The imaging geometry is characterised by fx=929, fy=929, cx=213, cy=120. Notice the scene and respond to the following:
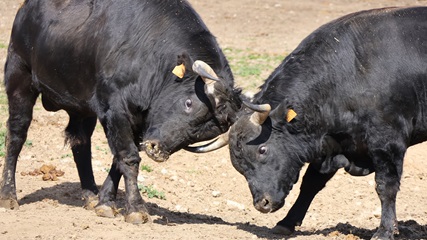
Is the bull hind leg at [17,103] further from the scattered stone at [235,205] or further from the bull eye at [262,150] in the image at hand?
the bull eye at [262,150]

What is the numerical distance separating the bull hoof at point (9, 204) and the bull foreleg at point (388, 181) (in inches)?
152

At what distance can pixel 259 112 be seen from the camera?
28.5ft

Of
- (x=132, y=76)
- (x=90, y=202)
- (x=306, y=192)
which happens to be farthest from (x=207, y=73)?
(x=90, y=202)

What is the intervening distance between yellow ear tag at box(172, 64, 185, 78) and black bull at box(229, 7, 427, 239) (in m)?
0.73

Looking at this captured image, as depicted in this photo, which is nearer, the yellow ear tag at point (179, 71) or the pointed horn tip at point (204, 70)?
the pointed horn tip at point (204, 70)

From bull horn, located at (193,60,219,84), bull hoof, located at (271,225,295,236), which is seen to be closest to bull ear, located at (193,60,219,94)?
bull horn, located at (193,60,219,84)

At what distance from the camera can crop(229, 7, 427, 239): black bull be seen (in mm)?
8812

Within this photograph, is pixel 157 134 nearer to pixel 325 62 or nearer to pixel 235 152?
pixel 235 152

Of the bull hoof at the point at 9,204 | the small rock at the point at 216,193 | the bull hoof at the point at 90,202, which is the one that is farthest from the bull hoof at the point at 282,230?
the bull hoof at the point at 9,204

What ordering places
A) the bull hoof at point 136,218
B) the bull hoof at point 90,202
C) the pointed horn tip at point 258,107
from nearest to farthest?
the pointed horn tip at point 258,107 < the bull hoof at point 136,218 < the bull hoof at point 90,202

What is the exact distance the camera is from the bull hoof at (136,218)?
925 centimetres

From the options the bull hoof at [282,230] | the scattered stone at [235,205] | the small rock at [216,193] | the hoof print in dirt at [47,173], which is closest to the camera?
the bull hoof at [282,230]

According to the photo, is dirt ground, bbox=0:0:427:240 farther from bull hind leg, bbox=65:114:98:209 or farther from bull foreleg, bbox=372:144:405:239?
bull foreleg, bbox=372:144:405:239

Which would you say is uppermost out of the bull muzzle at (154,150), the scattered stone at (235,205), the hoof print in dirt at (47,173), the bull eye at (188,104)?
the bull eye at (188,104)
